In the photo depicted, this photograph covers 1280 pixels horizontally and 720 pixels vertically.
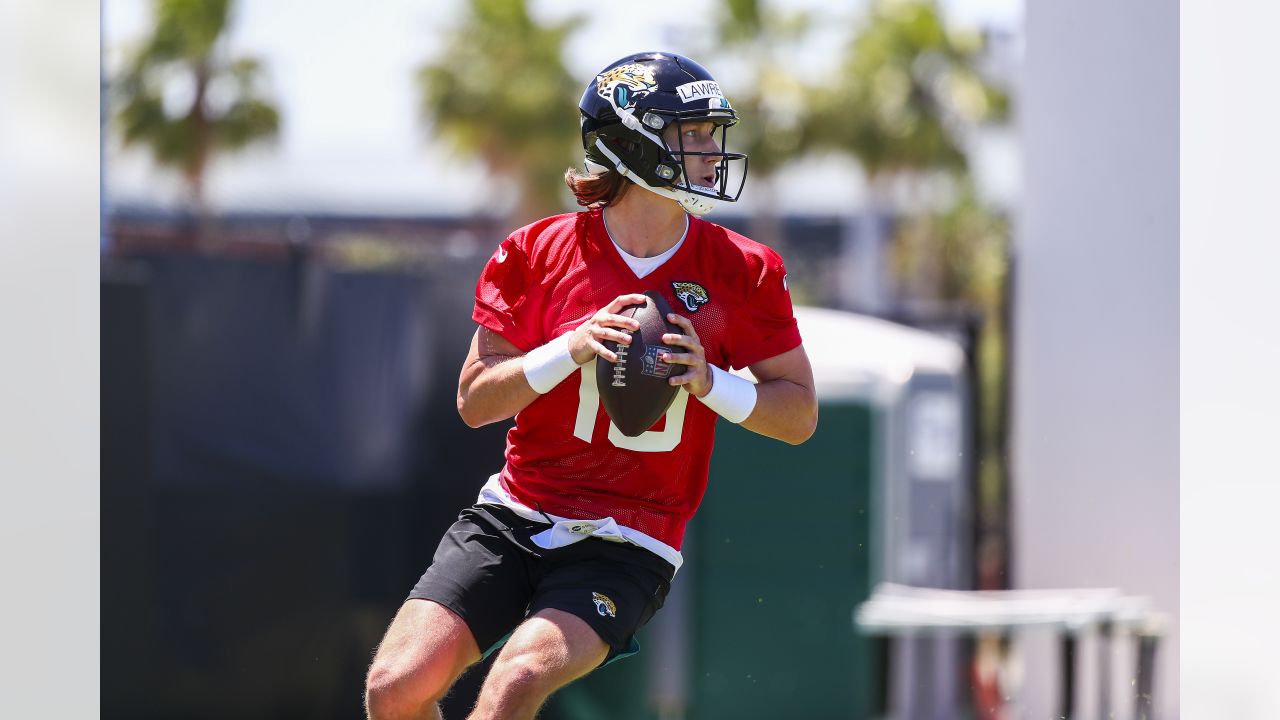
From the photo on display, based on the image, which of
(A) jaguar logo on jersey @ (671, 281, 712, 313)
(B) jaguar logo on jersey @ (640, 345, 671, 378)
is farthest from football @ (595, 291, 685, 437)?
(A) jaguar logo on jersey @ (671, 281, 712, 313)

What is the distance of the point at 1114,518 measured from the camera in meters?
7.24

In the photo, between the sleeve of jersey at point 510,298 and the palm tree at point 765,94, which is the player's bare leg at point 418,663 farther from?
the palm tree at point 765,94

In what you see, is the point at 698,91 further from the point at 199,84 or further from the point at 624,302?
the point at 199,84

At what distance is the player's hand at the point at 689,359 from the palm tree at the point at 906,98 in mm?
35306

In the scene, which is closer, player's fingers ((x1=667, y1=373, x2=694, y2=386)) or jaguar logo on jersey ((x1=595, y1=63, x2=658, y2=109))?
player's fingers ((x1=667, y1=373, x2=694, y2=386))

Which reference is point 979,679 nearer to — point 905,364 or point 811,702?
point 811,702

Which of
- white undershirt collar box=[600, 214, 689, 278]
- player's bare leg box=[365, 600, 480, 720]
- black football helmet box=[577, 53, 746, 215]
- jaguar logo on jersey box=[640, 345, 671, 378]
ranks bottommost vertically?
player's bare leg box=[365, 600, 480, 720]

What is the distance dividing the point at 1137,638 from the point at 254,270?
555 centimetres

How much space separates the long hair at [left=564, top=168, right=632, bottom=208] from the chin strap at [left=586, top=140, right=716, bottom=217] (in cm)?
5

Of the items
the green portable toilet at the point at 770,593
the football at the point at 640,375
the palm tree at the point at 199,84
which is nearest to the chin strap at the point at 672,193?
the football at the point at 640,375

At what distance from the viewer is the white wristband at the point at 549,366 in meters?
3.71

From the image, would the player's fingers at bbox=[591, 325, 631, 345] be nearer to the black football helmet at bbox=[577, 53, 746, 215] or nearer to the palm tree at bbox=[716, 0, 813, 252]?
the black football helmet at bbox=[577, 53, 746, 215]

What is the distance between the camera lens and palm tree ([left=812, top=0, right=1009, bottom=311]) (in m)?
38.8
